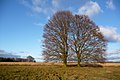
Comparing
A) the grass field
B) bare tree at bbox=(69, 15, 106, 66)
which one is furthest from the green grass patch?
bare tree at bbox=(69, 15, 106, 66)

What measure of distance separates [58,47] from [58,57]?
1938 millimetres

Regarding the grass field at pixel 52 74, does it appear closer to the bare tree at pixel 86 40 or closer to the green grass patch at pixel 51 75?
the green grass patch at pixel 51 75

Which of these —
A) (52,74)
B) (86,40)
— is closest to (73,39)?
(86,40)

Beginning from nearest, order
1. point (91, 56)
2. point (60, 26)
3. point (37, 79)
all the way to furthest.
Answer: point (37, 79) → point (91, 56) → point (60, 26)

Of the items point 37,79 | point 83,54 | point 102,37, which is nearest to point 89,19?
point 102,37

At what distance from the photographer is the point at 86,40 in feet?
122

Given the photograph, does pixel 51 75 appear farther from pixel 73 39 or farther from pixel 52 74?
pixel 73 39

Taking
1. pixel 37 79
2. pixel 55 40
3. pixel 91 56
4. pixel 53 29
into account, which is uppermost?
pixel 53 29

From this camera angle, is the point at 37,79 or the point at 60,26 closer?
the point at 37,79

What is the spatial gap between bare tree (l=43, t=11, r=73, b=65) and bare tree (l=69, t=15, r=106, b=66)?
1.35 metres

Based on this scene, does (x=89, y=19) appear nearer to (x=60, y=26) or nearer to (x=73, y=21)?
(x=73, y=21)

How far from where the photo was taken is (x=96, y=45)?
121 feet

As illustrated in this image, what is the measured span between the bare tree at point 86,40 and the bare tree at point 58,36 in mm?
1352

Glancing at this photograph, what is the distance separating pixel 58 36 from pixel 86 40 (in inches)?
220
